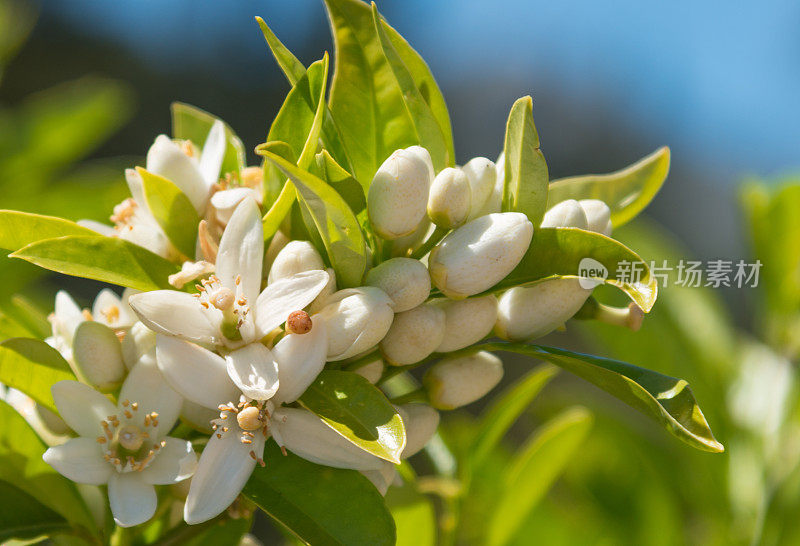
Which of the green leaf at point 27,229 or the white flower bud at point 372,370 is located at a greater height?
the green leaf at point 27,229

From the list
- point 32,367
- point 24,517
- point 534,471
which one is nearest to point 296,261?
point 32,367

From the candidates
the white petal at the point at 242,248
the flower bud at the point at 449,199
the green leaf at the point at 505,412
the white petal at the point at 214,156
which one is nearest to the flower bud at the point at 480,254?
the flower bud at the point at 449,199

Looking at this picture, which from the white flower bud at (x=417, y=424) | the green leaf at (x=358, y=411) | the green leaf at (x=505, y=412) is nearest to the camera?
the green leaf at (x=358, y=411)

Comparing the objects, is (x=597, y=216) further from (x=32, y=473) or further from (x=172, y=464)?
(x=32, y=473)

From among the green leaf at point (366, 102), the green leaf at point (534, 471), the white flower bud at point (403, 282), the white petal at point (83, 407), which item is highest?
the green leaf at point (366, 102)

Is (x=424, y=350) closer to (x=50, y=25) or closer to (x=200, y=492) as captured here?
(x=200, y=492)

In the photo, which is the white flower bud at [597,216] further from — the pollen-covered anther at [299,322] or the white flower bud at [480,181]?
the pollen-covered anther at [299,322]

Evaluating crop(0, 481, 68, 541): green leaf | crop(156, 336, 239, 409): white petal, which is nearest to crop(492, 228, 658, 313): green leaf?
crop(156, 336, 239, 409): white petal
